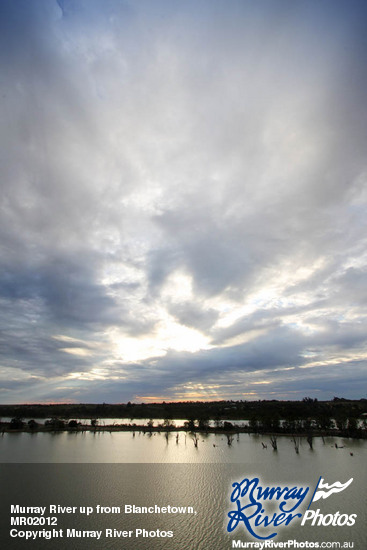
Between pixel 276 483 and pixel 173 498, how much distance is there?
48.3 feet

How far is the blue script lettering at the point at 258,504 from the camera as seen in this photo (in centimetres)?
2558

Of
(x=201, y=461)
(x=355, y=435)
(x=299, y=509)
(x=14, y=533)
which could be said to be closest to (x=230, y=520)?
(x=299, y=509)

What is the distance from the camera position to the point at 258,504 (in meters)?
30.6

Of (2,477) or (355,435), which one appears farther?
(355,435)

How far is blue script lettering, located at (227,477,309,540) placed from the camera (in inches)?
1007

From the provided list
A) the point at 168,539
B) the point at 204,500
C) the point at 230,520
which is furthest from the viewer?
the point at 204,500

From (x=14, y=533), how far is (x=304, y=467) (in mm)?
42470

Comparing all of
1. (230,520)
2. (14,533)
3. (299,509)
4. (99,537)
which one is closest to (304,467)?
(299,509)

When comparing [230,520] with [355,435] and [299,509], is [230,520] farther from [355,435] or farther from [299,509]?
[355,435]

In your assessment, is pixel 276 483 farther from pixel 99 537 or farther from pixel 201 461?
pixel 99 537

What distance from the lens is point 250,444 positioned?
7544 centimetres

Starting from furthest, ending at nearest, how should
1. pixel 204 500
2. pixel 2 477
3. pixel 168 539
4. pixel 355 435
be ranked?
pixel 355 435, pixel 2 477, pixel 204 500, pixel 168 539

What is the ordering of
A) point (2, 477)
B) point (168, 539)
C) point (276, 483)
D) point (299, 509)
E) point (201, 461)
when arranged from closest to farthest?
1. point (168, 539)
2. point (299, 509)
3. point (276, 483)
4. point (2, 477)
5. point (201, 461)

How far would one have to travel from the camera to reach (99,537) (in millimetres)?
22781
